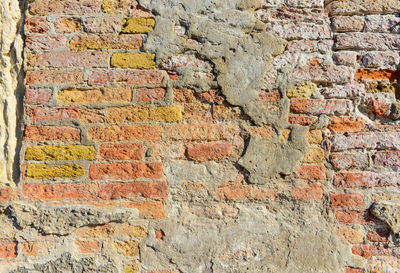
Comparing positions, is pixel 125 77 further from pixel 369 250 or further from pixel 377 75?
pixel 369 250

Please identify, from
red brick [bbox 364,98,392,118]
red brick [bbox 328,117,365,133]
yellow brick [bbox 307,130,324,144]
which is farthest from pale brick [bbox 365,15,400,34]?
yellow brick [bbox 307,130,324,144]

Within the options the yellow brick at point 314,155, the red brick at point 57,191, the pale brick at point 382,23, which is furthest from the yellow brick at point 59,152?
the pale brick at point 382,23

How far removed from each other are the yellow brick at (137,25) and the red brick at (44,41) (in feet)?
0.97

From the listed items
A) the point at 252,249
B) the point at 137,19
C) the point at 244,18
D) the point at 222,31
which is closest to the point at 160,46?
the point at 137,19

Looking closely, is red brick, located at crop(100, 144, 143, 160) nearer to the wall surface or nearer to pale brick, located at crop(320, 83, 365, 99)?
the wall surface

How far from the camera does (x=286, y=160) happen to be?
1.77m

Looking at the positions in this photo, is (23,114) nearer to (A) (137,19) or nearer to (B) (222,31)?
(A) (137,19)

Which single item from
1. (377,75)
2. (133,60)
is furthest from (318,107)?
(133,60)

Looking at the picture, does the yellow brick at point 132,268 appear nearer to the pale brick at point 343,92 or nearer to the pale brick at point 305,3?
the pale brick at point 343,92

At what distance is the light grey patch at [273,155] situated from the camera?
1.76m

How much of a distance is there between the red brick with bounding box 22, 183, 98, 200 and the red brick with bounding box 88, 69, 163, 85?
1.62 ft

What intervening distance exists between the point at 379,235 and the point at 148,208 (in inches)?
41.6

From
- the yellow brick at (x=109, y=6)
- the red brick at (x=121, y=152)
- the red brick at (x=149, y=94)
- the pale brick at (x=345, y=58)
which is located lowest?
the red brick at (x=121, y=152)

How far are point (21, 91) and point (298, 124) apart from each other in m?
1.33
